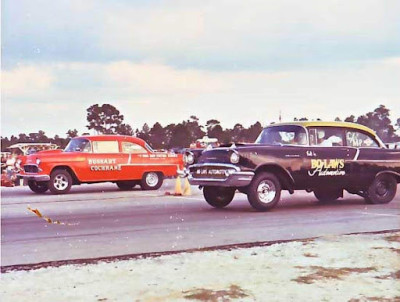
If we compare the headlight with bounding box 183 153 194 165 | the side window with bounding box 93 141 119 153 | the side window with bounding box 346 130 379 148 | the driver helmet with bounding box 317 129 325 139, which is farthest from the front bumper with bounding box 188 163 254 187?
the side window with bounding box 93 141 119 153

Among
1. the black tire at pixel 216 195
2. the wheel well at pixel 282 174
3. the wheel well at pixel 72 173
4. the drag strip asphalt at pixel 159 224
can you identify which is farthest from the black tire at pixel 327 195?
the wheel well at pixel 72 173

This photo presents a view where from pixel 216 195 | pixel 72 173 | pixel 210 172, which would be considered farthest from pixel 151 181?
pixel 210 172

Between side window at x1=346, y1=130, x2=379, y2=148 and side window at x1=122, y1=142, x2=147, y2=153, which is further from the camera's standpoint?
side window at x1=122, y1=142, x2=147, y2=153

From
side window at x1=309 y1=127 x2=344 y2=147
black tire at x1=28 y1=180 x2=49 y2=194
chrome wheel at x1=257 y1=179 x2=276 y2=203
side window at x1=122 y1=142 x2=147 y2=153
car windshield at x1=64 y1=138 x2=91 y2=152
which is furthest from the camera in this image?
black tire at x1=28 y1=180 x2=49 y2=194

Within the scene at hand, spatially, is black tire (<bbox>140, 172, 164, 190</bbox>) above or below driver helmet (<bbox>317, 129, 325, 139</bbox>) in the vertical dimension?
below

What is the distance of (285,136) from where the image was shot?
32.6ft

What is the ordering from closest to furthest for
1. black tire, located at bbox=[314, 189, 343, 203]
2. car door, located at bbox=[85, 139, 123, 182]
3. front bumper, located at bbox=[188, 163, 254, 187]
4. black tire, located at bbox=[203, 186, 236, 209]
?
front bumper, located at bbox=[188, 163, 254, 187]
black tire, located at bbox=[203, 186, 236, 209]
black tire, located at bbox=[314, 189, 343, 203]
car door, located at bbox=[85, 139, 123, 182]

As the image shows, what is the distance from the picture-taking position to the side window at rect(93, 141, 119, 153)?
1302 centimetres

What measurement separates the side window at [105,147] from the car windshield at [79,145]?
195 mm

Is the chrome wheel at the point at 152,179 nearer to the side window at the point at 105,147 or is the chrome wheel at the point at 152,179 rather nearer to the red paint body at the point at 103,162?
the red paint body at the point at 103,162

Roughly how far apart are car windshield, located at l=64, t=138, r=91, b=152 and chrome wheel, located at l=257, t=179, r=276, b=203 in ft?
15.9

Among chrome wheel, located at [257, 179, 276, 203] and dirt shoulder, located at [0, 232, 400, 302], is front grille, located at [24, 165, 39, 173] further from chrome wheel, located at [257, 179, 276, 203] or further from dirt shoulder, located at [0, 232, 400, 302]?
dirt shoulder, located at [0, 232, 400, 302]

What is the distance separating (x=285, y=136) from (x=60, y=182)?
6.18m

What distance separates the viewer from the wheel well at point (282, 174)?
372 inches
